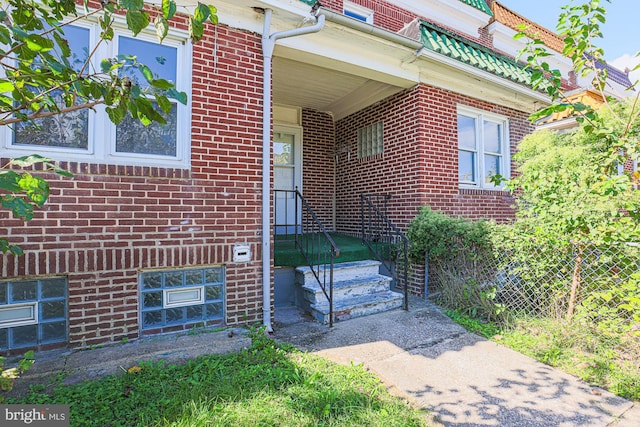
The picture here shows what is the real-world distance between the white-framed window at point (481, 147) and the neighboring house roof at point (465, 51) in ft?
2.35

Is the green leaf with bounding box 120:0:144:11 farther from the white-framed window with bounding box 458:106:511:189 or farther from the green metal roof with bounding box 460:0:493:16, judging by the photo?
the green metal roof with bounding box 460:0:493:16

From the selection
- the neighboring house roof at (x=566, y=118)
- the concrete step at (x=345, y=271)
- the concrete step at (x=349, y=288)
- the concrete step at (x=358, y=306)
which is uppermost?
the neighboring house roof at (x=566, y=118)

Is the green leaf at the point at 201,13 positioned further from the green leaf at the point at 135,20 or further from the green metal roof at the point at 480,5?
the green metal roof at the point at 480,5

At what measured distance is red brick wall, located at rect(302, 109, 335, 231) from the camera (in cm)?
702

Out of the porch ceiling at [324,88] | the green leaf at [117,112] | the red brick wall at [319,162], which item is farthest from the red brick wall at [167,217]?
the red brick wall at [319,162]

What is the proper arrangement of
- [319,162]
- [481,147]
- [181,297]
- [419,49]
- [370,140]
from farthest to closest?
[319,162] < [370,140] < [481,147] < [419,49] < [181,297]

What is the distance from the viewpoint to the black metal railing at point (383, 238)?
208 inches

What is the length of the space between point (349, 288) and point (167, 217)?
2.45 meters

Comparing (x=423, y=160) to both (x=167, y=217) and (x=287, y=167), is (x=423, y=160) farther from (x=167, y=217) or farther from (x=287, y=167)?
(x=167, y=217)

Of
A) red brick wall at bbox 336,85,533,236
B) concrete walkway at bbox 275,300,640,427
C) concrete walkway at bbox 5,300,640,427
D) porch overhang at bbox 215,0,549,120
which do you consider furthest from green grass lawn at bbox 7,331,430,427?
porch overhang at bbox 215,0,549,120

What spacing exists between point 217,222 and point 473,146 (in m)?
4.83

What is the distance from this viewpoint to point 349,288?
175 inches

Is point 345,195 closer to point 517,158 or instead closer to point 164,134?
point 517,158

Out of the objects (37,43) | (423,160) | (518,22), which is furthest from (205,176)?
(518,22)
